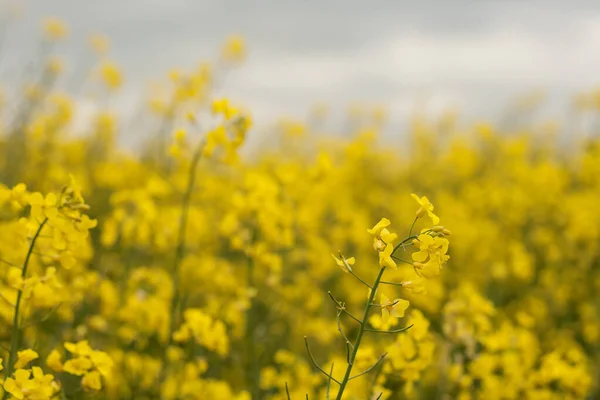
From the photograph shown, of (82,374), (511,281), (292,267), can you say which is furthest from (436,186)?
(82,374)

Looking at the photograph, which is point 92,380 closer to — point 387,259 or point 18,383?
point 18,383

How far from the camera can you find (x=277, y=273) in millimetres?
4227

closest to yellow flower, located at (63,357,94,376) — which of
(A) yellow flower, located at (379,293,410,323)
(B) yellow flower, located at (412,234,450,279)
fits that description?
(A) yellow flower, located at (379,293,410,323)

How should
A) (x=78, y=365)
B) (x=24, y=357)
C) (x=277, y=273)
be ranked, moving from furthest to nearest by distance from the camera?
(x=277, y=273)
(x=78, y=365)
(x=24, y=357)

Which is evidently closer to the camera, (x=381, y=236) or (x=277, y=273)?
(x=381, y=236)

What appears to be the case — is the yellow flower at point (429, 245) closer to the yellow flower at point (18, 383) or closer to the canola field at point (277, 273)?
the canola field at point (277, 273)

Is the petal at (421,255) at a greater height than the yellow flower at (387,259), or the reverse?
the petal at (421,255)

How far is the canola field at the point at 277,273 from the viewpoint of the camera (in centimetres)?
198

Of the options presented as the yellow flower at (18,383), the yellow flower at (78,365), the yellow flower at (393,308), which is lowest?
the yellow flower at (18,383)

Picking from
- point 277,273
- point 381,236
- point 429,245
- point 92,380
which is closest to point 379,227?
point 381,236

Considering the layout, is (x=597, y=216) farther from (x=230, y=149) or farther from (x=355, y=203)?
(x=230, y=149)

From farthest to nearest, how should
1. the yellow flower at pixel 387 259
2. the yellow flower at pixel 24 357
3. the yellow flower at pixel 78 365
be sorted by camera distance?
the yellow flower at pixel 78 365 < the yellow flower at pixel 24 357 < the yellow flower at pixel 387 259

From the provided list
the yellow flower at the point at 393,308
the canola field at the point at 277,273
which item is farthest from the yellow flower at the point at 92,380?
the yellow flower at the point at 393,308

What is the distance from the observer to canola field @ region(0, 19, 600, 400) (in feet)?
6.51
